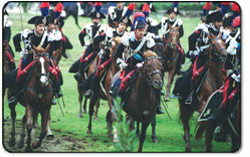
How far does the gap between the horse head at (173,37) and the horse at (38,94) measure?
4839mm

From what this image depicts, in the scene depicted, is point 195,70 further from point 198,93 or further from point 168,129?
point 168,129

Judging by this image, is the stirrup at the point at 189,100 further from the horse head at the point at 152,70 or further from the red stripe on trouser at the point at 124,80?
the horse head at the point at 152,70

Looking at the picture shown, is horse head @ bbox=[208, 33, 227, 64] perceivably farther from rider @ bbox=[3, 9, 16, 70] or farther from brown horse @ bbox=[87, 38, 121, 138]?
rider @ bbox=[3, 9, 16, 70]

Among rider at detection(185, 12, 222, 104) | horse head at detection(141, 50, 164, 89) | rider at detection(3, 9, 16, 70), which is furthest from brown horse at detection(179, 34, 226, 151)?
rider at detection(3, 9, 16, 70)

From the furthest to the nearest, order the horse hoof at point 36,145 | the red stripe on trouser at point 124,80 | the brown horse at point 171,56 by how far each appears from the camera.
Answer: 1. the brown horse at point 171,56
2. the horse hoof at point 36,145
3. the red stripe on trouser at point 124,80

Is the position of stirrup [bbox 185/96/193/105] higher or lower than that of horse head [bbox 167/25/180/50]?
lower

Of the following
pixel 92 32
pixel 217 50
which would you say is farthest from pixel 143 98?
pixel 92 32

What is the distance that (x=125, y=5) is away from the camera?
12219mm

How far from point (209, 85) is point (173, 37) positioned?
4242mm

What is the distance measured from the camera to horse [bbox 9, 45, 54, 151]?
31.4ft

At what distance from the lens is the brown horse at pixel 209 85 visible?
9.77 metres

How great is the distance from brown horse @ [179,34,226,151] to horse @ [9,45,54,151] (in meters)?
2.46

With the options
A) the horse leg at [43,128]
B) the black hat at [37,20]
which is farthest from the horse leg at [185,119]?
the black hat at [37,20]

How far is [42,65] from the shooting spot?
31.2 feet
